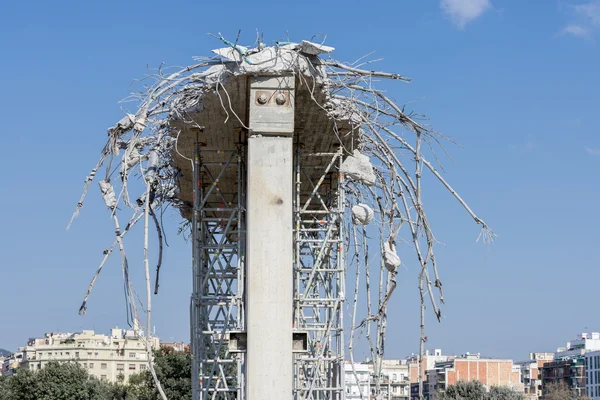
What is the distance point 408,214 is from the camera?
13.0m

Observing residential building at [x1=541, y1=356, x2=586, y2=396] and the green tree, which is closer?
the green tree

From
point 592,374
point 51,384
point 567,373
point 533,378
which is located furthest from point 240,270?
point 533,378

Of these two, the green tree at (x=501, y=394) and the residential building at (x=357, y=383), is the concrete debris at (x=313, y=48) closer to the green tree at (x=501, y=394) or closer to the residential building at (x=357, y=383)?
the residential building at (x=357, y=383)

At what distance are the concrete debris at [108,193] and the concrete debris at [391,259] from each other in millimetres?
3306

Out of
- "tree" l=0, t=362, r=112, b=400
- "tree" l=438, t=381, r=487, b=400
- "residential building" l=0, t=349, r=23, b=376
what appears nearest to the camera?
"tree" l=0, t=362, r=112, b=400

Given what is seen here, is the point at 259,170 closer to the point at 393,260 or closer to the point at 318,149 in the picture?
the point at 393,260

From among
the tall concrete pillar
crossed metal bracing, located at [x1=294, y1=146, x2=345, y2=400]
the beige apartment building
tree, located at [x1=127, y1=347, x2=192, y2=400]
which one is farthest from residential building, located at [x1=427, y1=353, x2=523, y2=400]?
the tall concrete pillar

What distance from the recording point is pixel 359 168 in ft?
46.2

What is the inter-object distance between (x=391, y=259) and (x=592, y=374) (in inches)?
4842

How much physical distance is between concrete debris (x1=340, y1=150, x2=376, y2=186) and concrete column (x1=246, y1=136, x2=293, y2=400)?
309cm

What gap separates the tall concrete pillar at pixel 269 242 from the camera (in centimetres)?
1059

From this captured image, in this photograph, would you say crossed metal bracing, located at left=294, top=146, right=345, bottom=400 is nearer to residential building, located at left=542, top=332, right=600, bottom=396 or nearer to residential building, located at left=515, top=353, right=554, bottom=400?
residential building, located at left=542, top=332, right=600, bottom=396

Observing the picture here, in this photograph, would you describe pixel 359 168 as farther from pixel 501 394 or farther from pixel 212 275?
pixel 501 394

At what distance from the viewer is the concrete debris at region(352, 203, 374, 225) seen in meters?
14.9
